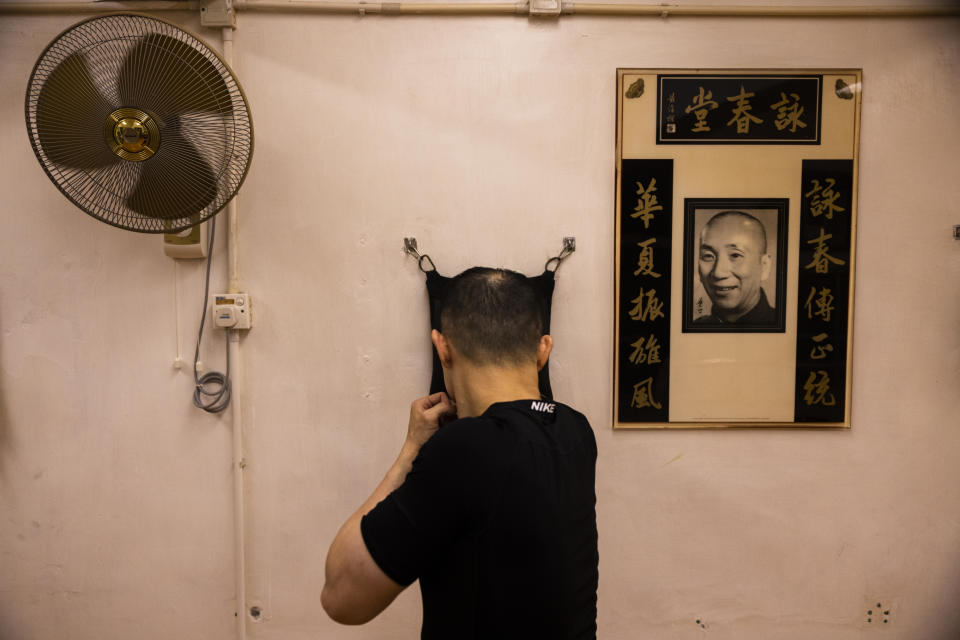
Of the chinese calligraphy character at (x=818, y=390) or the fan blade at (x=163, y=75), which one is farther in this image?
the chinese calligraphy character at (x=818, y=390)

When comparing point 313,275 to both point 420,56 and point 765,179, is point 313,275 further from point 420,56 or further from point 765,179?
point 765,179

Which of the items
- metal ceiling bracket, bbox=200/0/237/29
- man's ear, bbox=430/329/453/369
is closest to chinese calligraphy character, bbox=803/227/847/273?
man's ear, bbox=430/329/453/369

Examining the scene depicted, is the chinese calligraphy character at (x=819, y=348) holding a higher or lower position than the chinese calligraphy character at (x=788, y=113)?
lower

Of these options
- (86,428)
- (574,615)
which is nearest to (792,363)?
(574,615)

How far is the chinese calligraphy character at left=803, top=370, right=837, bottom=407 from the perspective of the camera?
1747mm

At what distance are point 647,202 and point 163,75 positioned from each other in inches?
57.2

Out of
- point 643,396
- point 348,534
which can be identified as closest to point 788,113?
point 643,396

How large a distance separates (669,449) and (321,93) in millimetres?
1636

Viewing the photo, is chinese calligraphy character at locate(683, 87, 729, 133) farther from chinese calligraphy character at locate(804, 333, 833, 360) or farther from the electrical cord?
the electrical cord

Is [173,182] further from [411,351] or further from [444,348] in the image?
[444,348]

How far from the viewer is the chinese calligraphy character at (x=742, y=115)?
170 cm

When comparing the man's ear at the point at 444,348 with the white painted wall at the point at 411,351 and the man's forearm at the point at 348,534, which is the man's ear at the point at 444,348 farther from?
the white painted wall at the point at 411,351

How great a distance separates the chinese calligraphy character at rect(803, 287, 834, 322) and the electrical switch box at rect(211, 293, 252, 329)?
1.82 metres

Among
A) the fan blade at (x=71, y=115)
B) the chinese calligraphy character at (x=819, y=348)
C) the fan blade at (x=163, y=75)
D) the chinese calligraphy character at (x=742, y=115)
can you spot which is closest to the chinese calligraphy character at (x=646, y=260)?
the chinese calligraphy character at (x=742, y=115)
